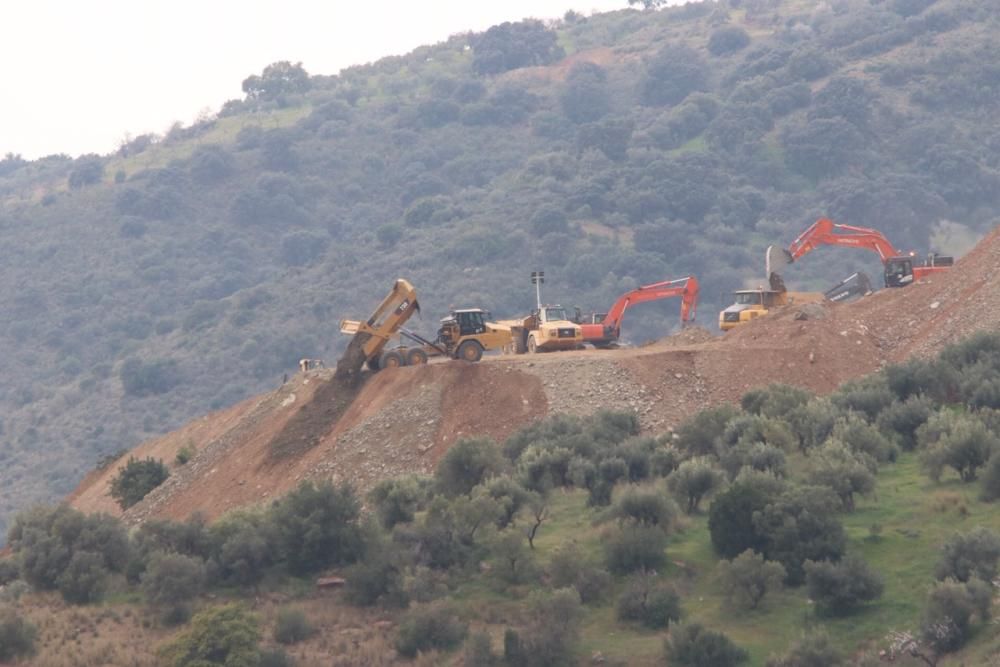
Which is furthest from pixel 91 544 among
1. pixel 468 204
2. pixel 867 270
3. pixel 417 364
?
pixel 468 204

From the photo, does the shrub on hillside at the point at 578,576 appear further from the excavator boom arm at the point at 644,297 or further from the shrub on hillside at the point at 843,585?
the excavator boom arm at the point at 644,297

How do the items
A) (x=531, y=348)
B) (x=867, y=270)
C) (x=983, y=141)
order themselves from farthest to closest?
(x=983, y=141) → (x=867, y=270) → (x=531, y=348)

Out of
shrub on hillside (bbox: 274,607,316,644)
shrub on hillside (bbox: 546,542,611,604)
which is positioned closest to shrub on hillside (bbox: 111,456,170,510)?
shrub on hillside (bbox: 274,607,316,644)

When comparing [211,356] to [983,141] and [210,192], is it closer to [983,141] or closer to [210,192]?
[210,192]

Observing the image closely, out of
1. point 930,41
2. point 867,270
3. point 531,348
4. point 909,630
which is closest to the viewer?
point 909,630

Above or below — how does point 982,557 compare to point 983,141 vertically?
above

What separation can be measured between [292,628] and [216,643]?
212 centimetres

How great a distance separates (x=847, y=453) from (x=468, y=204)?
126084 mm

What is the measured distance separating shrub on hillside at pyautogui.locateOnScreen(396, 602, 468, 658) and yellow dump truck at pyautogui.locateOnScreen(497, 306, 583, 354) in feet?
74.9

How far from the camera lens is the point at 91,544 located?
135ft

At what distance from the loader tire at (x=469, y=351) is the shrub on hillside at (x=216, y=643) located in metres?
21.7

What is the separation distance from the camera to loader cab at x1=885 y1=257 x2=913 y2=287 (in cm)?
6681

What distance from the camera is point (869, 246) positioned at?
73.0m

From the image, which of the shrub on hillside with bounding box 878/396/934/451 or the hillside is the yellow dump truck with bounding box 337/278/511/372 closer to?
the hillside
